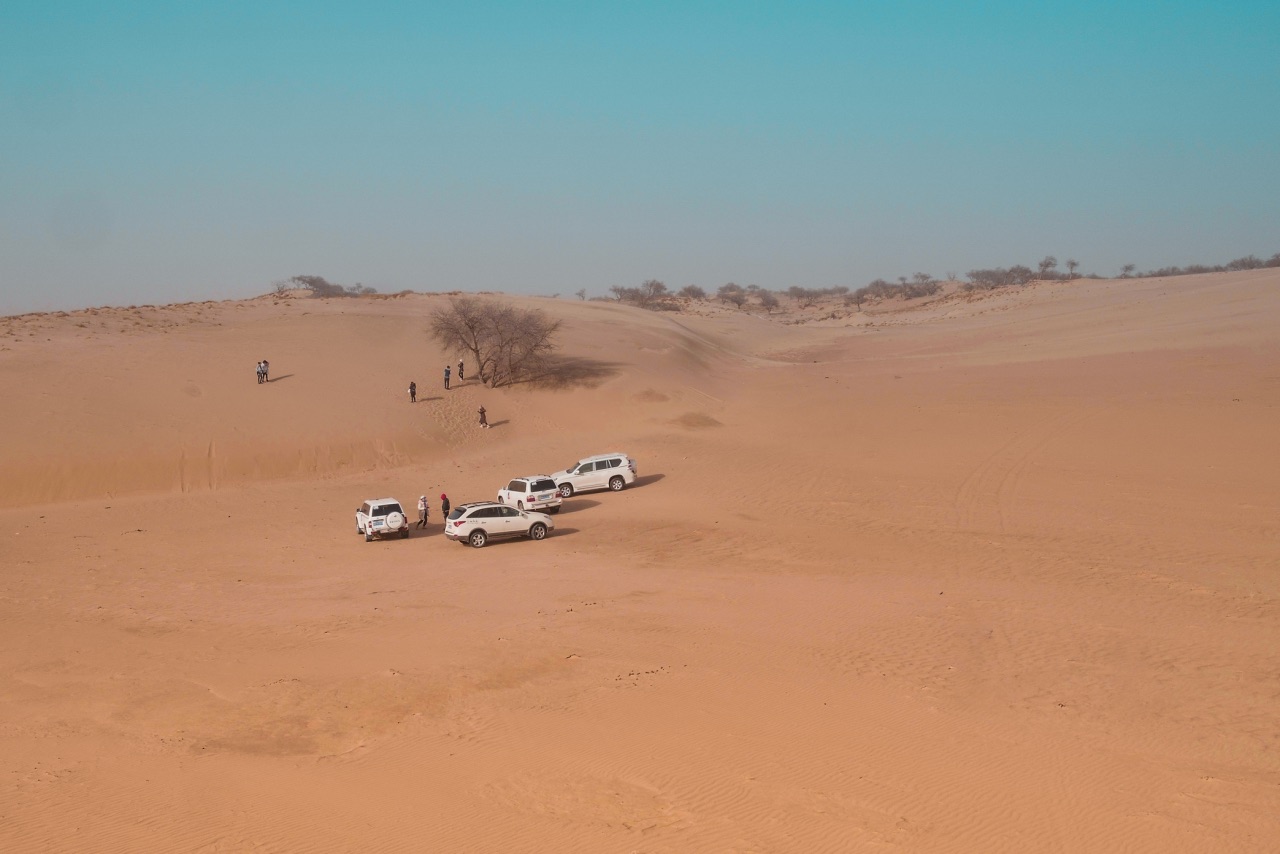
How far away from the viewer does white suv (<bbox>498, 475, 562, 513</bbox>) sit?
28281 mm

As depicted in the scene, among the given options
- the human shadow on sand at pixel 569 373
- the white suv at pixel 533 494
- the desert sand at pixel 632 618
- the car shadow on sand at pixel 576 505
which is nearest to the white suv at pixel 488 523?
the desert sand at pixel 632 618

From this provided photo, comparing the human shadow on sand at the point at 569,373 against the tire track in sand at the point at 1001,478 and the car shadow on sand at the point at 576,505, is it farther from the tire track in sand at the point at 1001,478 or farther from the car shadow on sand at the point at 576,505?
the tire track in sand at the point at 1001,478

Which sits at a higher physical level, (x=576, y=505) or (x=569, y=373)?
(x=569, y=373)

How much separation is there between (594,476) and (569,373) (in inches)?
702

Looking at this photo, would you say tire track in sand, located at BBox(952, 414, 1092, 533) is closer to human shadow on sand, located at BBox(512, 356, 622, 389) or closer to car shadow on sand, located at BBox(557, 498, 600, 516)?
car shadow on sand, located at BBox(557, 498, 600, 516)

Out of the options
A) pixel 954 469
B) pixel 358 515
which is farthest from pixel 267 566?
pixel 954 469

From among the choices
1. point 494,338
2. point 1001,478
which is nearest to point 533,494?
point 1001,478

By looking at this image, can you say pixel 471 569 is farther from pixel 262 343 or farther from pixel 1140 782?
pixel 262 343

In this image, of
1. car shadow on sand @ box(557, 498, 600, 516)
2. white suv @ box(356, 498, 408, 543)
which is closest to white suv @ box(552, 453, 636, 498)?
car shadow on sand @ box(557, 498, 600, 516)

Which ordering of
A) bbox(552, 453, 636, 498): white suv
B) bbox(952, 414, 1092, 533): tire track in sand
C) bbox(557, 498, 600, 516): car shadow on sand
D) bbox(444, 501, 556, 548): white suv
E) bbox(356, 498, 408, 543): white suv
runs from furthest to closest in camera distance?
1. bbox(552, 453, 636, 498): white suv
2. bbox(557, 498, 600, 516): car shadow on sand
3. bbox(952, 414, 1092, 533): tire track in sand
4. bbox(356, 498, 408, 543): white suv
5. bbox(444, 501, 556, 548): white suv

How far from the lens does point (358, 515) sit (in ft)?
84.8

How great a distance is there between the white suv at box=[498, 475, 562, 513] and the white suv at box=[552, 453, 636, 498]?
10.5ft

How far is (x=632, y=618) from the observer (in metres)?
17.3

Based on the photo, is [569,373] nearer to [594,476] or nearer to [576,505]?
[594,476]
